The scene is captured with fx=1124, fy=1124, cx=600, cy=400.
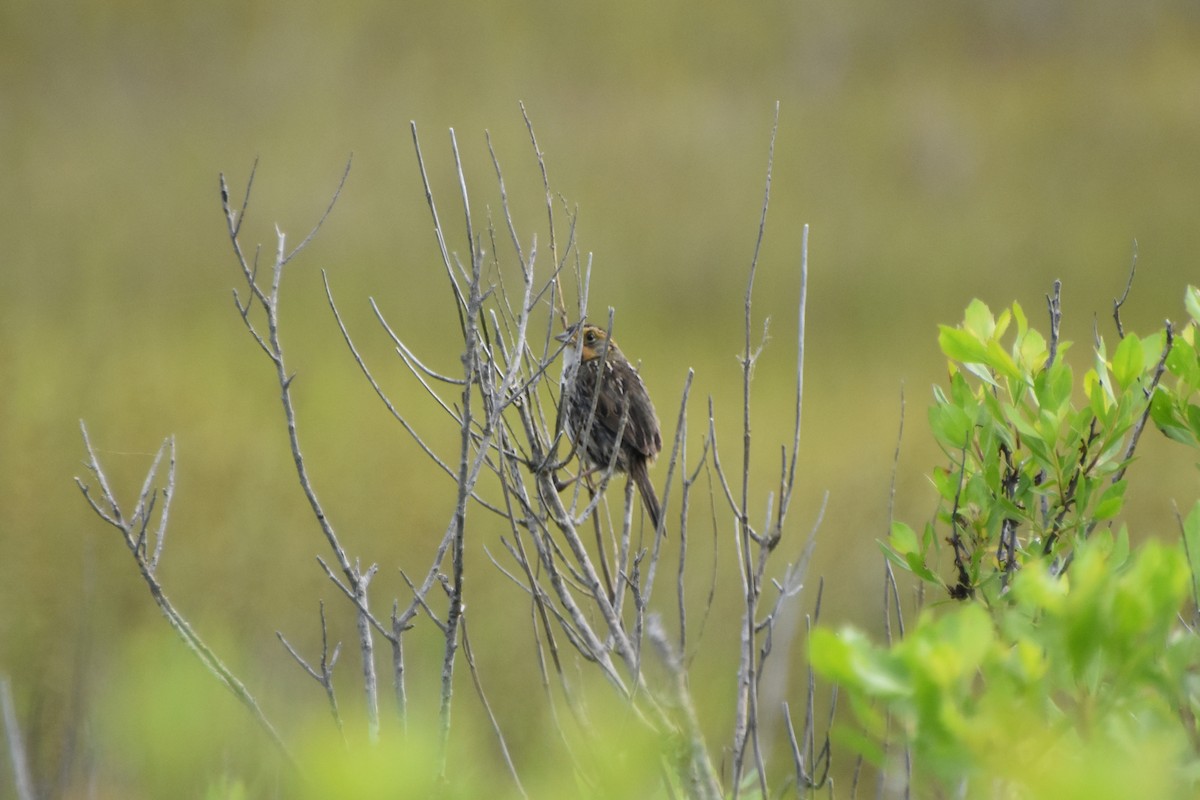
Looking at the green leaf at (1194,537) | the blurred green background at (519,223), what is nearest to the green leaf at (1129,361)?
the green leaf at (1194,537)

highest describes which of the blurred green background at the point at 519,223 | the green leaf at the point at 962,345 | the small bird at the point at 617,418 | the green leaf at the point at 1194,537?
the blurred green background at the point at 519,223

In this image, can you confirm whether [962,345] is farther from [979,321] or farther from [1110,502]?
[1110,502]

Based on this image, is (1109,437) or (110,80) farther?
(110,80)

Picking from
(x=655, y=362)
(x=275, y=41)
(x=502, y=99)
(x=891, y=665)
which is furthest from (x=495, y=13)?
(x=891, y=665)

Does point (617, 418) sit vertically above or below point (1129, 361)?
above

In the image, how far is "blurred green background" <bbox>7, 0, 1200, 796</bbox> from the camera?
27.9ft

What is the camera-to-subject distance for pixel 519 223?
40.7 ft

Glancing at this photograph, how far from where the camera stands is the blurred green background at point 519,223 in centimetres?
851

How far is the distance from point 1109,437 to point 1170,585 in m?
Result: 1.15

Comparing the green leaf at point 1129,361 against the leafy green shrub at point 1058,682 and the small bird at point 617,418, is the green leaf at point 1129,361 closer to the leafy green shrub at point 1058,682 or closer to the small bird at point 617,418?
the leafy green shrub at point 1058,682

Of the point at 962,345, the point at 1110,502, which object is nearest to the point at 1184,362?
the point at 1110,502

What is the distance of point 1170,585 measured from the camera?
1.26 metres

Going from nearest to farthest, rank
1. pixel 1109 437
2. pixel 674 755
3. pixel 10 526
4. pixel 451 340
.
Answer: pixel 674 755, pixel 1109 437, pixel 10 526, pixel 451 340

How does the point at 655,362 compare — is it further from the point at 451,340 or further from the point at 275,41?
the point at 275,41
